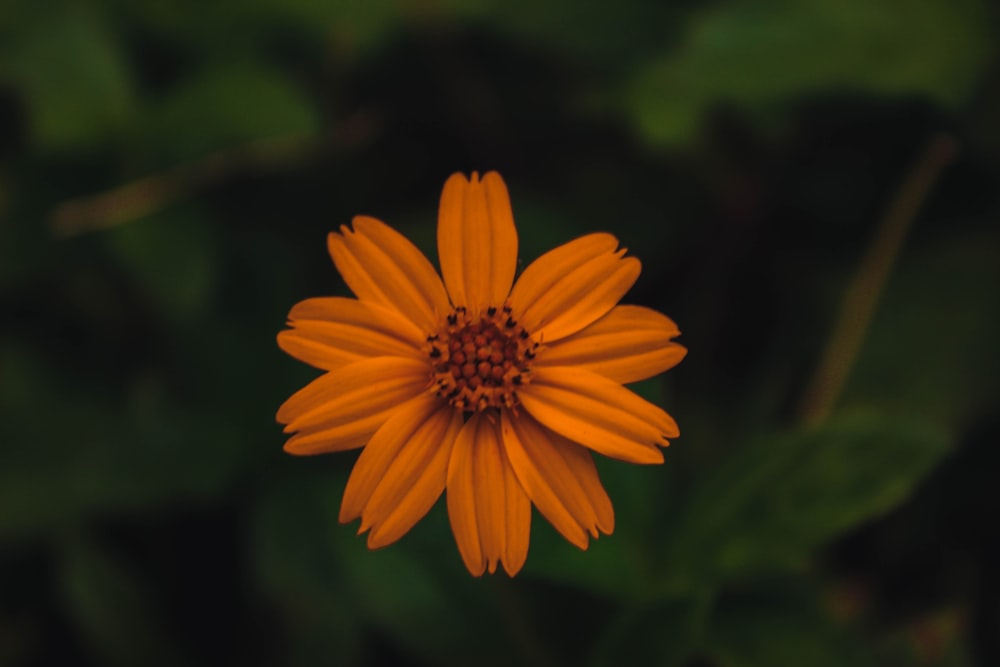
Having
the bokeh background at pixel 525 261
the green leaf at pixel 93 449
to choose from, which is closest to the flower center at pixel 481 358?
the bokeh background at pixel 525 261

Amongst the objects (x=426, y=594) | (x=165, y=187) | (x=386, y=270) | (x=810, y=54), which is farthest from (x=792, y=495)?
(x=165, y=187)

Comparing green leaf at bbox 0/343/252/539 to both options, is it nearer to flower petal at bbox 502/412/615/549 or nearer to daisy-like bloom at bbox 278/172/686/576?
daisy-like bloom at bbox 278/172/686/576

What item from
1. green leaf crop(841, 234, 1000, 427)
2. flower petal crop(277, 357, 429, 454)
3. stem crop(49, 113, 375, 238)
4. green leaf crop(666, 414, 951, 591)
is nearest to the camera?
flower petal crop(277, 357, 429, 454)

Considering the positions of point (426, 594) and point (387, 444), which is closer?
point (387, 444)

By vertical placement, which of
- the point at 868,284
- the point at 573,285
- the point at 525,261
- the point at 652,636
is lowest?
the point at 652,636

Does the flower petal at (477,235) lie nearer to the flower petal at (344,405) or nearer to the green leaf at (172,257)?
the flower petal at (344,405)

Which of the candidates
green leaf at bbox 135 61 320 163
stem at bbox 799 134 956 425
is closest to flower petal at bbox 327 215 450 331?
green leaf at bbox 135 61 320 163

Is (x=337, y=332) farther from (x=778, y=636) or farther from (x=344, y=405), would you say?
(x=778, y=636)
